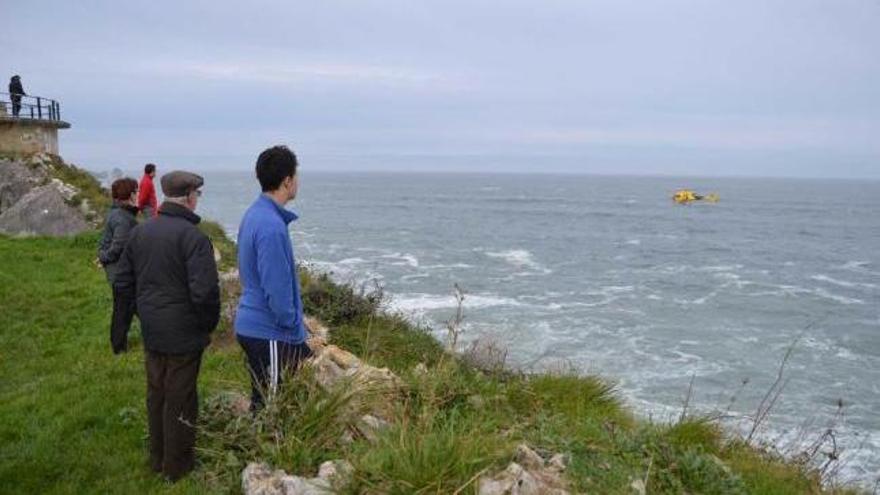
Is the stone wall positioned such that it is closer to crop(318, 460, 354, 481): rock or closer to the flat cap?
the flat cap

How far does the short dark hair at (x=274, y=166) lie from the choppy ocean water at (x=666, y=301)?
455 centimetres

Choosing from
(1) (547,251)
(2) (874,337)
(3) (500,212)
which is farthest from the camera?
(3) (500,212)

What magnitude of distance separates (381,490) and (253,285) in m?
1.57

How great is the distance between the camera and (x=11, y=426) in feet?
21.4

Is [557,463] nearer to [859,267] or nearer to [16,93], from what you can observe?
[16,93]

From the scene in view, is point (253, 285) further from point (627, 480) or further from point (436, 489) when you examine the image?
point (627, 480)

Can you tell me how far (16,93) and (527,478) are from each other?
27.7 m

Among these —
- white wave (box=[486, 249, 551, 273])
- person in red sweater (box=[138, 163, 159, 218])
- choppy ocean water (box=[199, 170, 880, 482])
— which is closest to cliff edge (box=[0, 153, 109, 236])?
person in red sweater (box=[138, 163, 159, 218])

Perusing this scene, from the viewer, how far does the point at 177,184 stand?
5125mm

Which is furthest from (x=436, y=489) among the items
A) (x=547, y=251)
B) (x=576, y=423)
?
(x=547, y=251)

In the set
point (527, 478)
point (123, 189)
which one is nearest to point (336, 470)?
point (527, 478)

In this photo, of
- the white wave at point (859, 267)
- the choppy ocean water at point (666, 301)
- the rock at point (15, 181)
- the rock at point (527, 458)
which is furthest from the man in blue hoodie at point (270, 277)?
the white wave at point (859, 267)

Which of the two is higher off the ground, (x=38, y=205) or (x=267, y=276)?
(x=267, y=276)

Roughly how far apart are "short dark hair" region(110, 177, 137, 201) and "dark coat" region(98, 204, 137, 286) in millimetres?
119
